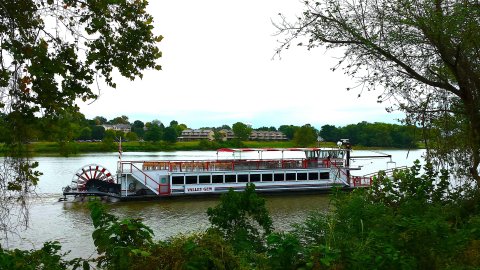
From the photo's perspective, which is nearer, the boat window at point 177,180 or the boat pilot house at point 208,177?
the boat pilot house at point 208,177

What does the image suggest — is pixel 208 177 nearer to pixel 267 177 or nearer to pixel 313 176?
pixel 267 177

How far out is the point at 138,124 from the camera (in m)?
121

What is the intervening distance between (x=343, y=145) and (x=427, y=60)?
76.8 feet

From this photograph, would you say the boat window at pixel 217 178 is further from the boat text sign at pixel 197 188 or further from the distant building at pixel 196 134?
the distant building at pixel 196 134

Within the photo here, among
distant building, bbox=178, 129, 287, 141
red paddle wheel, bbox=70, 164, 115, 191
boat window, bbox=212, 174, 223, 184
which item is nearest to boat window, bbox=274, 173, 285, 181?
boat window, bbox=212, 174, 223, 184

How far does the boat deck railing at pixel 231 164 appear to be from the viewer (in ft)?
81.9

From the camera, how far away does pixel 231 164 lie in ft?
85.4

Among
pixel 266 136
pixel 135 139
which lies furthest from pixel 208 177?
pixel 266 136

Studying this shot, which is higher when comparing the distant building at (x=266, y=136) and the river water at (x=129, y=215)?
the distant building at (x=266, y=136)

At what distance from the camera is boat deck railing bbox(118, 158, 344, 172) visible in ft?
81.9

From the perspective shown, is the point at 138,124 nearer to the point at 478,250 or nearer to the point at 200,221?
the point at 200,221

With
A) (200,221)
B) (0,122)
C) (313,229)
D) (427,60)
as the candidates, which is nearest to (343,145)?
(200,221)

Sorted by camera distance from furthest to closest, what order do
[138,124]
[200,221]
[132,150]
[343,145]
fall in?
[138,124], [132,150], [343,145], [200,221]

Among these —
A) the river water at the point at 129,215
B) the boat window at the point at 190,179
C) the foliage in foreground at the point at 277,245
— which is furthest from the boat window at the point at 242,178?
the foliage in foreground at the point at 277,245
